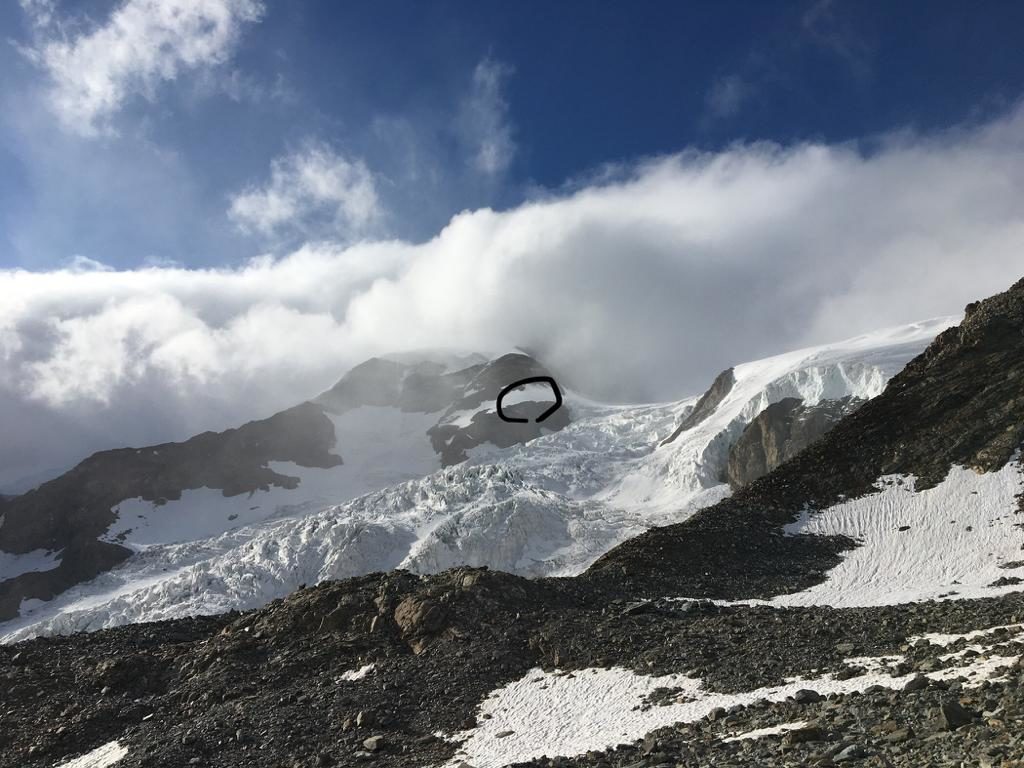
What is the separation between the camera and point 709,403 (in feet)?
511

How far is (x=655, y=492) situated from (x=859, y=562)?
9061cm

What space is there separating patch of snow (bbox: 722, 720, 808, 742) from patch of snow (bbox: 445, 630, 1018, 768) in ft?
8.88

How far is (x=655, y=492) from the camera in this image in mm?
132125

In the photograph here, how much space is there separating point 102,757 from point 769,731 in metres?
20.4

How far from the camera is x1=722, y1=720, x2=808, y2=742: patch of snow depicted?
638 inches

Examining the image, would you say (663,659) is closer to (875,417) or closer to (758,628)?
(758,628)

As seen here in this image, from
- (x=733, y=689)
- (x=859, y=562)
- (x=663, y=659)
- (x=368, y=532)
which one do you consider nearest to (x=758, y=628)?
(x=663, y=659)

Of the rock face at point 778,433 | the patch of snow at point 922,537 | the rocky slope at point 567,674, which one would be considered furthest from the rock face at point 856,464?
the rock face at point 778,433

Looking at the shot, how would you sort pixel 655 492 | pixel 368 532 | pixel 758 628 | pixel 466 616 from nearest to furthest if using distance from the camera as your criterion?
pixel 758 628
pixel 466 616
pixel 368 532
pixel 655 492

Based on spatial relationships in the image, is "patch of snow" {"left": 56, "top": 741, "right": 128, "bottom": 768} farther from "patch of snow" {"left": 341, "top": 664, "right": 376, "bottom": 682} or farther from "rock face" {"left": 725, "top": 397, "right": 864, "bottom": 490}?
"rock face" {"left": 725, "top": 397, "right": 864, "bottom": 490}

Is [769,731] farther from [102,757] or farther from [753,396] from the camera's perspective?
[753,396]

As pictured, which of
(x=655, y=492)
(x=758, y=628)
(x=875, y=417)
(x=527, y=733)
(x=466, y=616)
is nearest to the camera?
(x=527, y=733)

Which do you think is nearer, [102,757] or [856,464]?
[102,757]

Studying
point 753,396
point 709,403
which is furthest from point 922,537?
point 709,403
